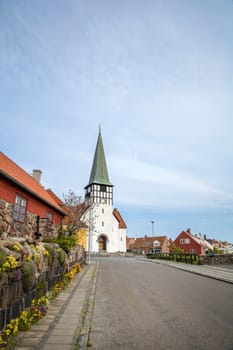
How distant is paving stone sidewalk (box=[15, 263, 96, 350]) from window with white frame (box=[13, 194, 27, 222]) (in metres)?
5.56

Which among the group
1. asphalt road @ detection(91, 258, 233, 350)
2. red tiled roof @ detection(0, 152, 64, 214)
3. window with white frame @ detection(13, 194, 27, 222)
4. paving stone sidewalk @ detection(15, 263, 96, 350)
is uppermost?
red tiled roof @ detection(0, 152, 64, 214)

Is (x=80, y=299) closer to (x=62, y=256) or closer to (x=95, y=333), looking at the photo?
(x=62, y=256)

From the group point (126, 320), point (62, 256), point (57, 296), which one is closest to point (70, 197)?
point (62, 256)

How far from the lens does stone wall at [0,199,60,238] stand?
10.3 metres

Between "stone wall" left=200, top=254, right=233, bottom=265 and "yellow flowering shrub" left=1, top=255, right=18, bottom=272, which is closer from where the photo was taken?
"yellow flowering shrub" left=1, top=255, right=18, bottom=272

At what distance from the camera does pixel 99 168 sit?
2281 inches

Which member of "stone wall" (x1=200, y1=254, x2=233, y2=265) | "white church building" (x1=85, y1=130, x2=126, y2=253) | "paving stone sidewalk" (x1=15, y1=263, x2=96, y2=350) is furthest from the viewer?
"white church building" (x1=85, y1=130, x2=126, y2=253)

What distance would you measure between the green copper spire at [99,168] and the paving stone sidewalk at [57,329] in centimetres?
4788

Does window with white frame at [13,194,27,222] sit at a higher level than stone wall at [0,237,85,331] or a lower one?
higher

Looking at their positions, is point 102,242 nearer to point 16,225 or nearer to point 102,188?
point 102,188

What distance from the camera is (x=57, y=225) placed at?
19703 mm

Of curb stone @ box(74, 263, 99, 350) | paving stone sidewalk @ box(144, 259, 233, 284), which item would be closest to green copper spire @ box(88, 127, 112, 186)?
paving stone sidewalk @ box(144, 259, 233, 284)

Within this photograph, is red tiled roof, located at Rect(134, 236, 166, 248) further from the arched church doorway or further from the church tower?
the church tower

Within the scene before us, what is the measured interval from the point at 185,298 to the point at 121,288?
2.97 m
